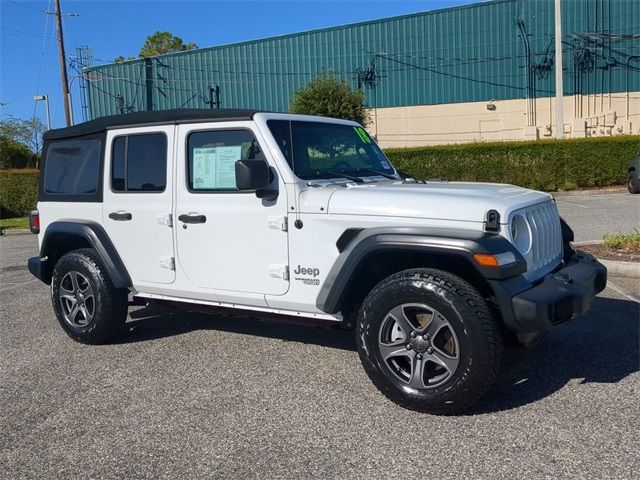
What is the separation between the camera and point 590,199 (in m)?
17.2

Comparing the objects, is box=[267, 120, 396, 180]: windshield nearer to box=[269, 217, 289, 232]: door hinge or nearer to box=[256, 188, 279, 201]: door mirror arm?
box=[256, 188, 279, 201]: door mirror arm

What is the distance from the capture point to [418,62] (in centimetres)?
3212

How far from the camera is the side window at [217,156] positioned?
179 inches

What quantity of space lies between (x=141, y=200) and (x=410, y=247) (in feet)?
8.05

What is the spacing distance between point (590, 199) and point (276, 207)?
15.1 m

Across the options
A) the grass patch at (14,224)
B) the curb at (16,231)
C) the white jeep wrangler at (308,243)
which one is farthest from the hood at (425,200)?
the grass patch at (14,224)

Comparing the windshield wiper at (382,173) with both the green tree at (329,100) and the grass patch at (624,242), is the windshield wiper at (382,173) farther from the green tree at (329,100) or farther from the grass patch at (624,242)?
the green tree at (329,100)

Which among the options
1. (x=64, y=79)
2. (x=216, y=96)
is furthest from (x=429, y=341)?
(x=216, y=96)

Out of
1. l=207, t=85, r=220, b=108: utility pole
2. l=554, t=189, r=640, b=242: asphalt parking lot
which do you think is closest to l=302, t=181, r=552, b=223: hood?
l=554, t=189, r=640, b=242: asphalt parking lot

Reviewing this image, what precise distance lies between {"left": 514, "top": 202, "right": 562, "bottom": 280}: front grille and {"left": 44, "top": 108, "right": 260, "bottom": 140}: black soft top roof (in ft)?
6.91

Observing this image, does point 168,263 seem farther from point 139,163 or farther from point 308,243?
point 308,243

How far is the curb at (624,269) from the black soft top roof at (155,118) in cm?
469

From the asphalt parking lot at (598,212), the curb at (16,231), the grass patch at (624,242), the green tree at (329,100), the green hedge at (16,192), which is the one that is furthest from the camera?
the green tree at (329,100)

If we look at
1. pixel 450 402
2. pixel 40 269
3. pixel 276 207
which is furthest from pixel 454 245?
pixel 40 269
